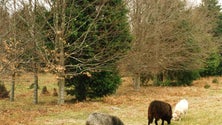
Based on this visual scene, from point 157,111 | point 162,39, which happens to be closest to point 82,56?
point 157,111

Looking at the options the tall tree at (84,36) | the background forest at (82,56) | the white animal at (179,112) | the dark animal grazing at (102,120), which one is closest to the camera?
the dark animal grazing at (102,120)

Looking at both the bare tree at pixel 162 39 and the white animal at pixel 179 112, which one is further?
the bare tree at pixel 162 39

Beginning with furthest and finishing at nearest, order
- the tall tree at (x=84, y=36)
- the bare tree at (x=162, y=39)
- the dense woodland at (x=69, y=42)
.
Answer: the bare tree at (x=162, y=39) < the tall tree at (x=84, y=36) < the dense woodland at (x=69, y=42)

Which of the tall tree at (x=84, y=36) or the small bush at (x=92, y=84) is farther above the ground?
the tall tree at (x=84, y=36)

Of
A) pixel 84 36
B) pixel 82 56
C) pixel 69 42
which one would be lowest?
pixel 82 56

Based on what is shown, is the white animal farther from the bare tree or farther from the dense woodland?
the bare tree

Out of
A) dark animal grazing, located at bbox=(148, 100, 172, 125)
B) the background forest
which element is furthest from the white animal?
dark animal grazing, located at bbox=(148, 100, 172, 125)

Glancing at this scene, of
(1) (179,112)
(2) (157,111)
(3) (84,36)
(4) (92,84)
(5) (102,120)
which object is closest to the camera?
(5) (102,120)

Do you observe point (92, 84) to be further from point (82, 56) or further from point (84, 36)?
point (84, 36)

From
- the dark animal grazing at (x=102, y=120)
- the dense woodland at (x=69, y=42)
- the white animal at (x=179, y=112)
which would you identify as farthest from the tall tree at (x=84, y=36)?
the dark animal grazing at (x=102, y=120)

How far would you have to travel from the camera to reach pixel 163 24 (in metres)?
37.2

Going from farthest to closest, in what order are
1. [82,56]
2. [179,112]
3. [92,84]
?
[92,84] → [82,56] → [179,112]

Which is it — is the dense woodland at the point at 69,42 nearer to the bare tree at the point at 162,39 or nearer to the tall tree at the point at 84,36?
the tall tree at the point at 84,36

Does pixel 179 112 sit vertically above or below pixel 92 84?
below
